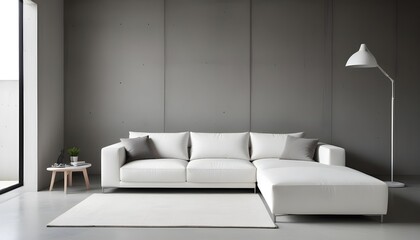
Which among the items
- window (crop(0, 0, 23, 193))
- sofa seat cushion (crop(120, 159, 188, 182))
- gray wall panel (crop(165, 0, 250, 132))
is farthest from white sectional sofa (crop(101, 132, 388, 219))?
window (crop(0, 0, 23, 193))

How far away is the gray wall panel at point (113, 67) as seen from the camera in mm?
6723

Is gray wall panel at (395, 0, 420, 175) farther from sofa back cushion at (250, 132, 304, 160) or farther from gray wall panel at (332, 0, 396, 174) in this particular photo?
sofa back cushion at (250, 132, 304, 160)

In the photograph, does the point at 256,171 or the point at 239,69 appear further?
the point at 239,69

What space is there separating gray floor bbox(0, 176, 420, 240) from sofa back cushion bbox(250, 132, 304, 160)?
5.72 ft

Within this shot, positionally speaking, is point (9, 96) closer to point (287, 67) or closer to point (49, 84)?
point (49, 84)

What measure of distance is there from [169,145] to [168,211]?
1.77m

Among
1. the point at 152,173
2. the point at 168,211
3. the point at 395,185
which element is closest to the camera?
the point at 168,211

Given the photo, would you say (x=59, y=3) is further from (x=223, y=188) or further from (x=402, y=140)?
(x=402, y=140)

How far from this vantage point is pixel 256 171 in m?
5.41

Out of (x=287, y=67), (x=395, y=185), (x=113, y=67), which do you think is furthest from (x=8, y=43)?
(x=395, y=185)

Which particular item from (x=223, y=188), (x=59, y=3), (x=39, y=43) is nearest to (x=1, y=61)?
(x=39, y=43)

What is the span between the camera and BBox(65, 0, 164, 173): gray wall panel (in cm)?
672

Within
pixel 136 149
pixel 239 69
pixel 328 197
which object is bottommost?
pixel 328 197

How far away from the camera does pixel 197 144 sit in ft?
20.0
